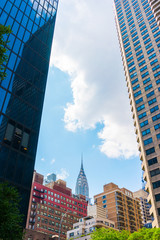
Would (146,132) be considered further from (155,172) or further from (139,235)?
(139,235)

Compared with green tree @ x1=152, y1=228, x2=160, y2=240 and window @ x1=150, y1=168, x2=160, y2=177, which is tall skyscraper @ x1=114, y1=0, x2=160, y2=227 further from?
green tree @ x1=152, y1=228, x2=160, y2=240

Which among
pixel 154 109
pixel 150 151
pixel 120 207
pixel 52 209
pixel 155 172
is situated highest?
pixel 154 109

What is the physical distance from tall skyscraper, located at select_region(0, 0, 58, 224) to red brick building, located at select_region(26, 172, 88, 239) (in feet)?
247

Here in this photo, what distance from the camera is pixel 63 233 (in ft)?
345

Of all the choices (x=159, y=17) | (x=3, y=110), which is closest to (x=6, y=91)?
(x=3, y=110)

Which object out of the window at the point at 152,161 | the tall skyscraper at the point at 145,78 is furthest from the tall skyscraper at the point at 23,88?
the window at the point at 152,161

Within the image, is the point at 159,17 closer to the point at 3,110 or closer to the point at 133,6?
the point at 133,6

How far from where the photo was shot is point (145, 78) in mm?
67625

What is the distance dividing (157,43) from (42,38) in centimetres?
4503

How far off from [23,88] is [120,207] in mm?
89973

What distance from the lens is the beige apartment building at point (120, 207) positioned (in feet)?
327

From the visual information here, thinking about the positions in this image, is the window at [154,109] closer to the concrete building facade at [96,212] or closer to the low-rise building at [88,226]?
the low-rise building at [88,226]

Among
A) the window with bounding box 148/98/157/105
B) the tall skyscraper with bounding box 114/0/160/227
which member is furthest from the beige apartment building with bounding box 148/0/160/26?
the window with bounding box 148/98/157/105

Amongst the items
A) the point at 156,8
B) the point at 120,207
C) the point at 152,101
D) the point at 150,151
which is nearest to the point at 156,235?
the point at 150,151
